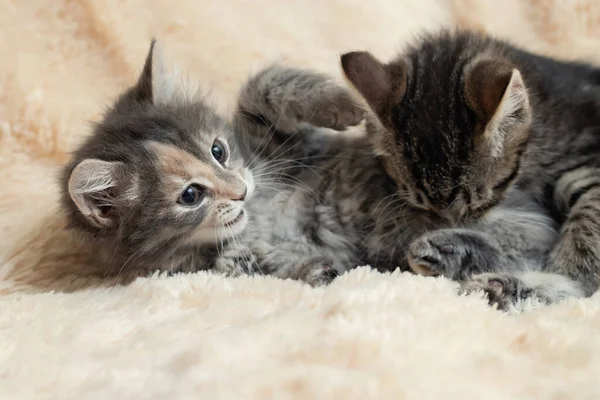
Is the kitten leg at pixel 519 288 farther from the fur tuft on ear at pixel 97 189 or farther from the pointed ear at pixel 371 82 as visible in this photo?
the fur tuft on ear at pixel 97 189

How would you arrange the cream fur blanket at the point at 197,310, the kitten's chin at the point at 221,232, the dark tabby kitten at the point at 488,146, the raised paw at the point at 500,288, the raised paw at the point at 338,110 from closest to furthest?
the cream fur blanket at the point at 197,310 → the raised paw at the point at 500,288 → the dark tabby kitten at the point at 488,146 → the kitten's chin at the point at 221,232 → the raised paw at the point at 338,110

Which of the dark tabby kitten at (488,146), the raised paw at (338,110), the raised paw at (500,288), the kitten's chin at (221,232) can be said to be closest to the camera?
the raised paw at (500,288)

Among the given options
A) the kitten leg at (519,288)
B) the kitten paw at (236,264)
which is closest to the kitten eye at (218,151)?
the kitten paw at (236,264)

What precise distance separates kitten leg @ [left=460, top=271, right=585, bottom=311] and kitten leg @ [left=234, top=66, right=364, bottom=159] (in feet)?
1.90

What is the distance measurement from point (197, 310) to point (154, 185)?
0.35 metres

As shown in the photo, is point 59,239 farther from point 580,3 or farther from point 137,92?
point 580,3

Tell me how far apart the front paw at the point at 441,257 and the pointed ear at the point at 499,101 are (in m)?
0.23

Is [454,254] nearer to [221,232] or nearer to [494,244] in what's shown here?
[494,244]

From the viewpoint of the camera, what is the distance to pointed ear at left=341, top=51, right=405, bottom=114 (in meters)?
1.39

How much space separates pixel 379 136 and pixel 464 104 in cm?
24

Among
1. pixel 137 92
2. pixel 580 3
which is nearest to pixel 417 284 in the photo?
pixel 137 92

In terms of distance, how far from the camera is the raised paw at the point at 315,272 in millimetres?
1311

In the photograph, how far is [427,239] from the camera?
133 cm

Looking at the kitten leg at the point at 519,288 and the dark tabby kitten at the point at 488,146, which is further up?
the dark tabby kitten at the point at 488,146
